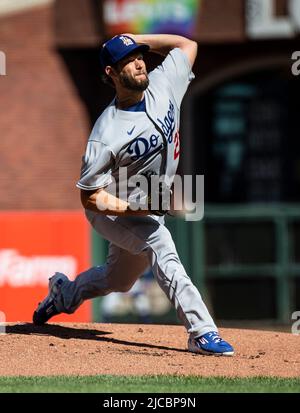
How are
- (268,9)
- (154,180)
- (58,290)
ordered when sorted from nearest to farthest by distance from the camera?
1. (154,180)
2. (58,290)
3. (268,9)

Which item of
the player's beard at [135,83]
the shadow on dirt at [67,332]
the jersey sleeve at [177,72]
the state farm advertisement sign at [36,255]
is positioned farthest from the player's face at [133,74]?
the state farm advertisement sign at [36,255]

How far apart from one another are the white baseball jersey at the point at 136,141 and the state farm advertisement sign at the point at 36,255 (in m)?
6.94

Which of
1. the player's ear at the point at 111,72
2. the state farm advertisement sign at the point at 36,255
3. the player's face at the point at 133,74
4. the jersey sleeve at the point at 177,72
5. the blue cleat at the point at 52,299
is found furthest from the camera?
the state farm advertisement sign at the point at 36,255

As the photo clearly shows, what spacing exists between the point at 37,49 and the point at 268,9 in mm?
4496

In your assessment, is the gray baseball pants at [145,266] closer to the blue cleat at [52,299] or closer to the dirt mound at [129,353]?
the blue cleat at [52,299]

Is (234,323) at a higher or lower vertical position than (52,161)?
lower

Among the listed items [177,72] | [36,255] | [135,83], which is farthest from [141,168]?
[36,255]

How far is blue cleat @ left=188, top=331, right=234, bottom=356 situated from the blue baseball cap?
2044 millimetres

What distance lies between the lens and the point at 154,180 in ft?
25.4

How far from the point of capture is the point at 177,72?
26.4ft

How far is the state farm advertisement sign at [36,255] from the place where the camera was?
1458cm

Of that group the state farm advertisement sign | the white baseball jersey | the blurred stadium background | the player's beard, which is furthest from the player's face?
the blurred stadium background
